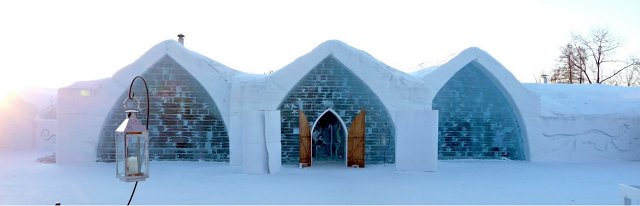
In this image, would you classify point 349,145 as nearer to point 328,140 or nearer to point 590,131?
point 328,140

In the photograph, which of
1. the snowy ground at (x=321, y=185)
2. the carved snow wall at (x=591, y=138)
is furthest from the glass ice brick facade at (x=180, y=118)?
the carved snow wall at (x=591, y=138)

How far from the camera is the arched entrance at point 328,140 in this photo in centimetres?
1312

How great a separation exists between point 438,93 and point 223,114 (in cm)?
575

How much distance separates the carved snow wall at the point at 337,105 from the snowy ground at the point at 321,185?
25.9 inches

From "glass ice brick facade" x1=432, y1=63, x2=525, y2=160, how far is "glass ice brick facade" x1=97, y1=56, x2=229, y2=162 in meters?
5.89

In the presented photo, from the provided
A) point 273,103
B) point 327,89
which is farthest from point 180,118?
point 327,89

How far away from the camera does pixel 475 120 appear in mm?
12992

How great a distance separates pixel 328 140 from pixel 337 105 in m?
1.98

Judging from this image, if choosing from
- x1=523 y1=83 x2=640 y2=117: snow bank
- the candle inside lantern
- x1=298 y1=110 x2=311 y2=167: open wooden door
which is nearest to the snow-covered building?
x1=298 y1=110 x2=311 y2=167: open wooden door

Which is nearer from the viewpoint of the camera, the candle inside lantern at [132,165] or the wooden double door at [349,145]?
the candle inside lantern at [132,165]

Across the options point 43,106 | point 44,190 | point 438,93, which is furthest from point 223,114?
point 43,106

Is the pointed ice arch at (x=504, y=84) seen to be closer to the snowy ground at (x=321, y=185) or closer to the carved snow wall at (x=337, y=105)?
the snowy ground at (x=321, y=185)

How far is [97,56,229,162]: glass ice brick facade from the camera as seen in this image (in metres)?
12.0

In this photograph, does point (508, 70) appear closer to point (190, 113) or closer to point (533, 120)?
point (533, 120)
